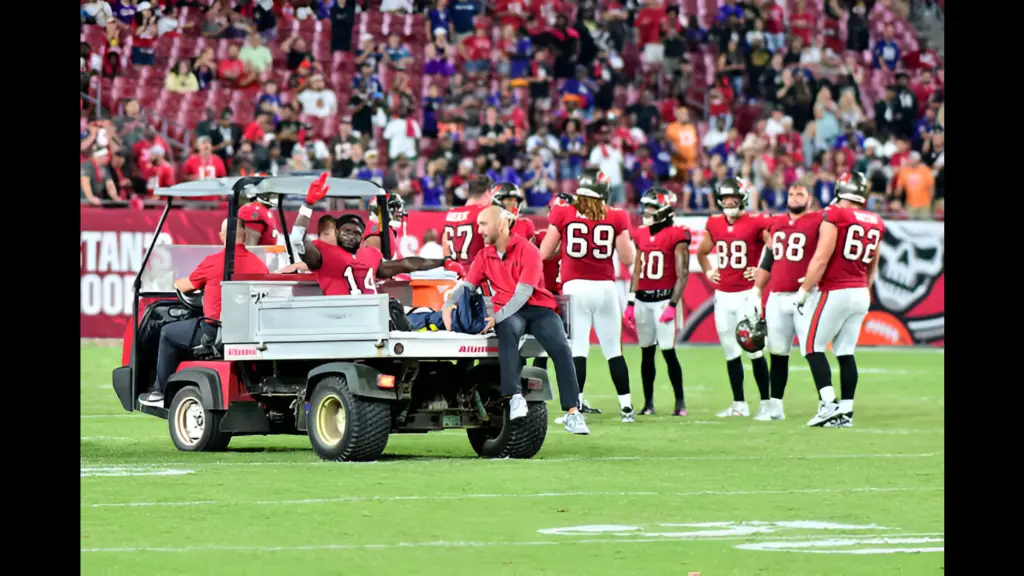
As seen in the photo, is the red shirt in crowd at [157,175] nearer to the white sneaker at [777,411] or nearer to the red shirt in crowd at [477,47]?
the red shirt in crowd at [477,47]

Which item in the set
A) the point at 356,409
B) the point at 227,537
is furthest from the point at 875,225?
the point at 227,537

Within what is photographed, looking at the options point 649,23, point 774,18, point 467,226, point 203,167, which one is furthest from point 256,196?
point 774,18

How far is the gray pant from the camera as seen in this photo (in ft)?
40.7

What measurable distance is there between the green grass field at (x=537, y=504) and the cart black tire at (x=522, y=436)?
146mm

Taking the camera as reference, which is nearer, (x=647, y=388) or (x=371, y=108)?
(x=647, y=388)

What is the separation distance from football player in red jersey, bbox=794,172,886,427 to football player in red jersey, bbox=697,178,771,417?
48.2 inches

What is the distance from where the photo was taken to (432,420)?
1257 cm

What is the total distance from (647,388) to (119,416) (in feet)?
16.1

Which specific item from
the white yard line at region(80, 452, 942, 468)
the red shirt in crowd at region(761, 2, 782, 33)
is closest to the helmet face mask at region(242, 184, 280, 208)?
the white yard line at region(80, 452, 942, 468)

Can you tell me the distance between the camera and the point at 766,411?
1684 centimetres

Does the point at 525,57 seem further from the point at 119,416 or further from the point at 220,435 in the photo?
the point at 220,435

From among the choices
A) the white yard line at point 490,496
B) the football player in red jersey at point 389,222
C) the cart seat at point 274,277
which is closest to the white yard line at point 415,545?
the white yard line at point 490,496

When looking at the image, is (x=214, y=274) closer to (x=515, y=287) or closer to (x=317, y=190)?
(x=317, y=190)
